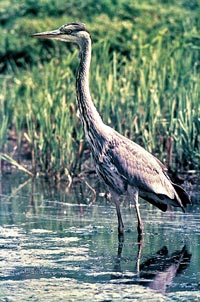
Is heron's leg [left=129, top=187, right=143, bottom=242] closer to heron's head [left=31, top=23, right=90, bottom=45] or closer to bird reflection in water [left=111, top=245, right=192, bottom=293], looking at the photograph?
bird reflection in water [left=111, top=245, right=192, bottom=293]

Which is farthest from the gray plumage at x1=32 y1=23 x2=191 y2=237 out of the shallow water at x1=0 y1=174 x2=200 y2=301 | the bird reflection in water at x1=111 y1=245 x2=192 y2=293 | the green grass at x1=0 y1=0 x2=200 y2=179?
the green grass at x1=0 y1=0 x2=200 y2=179

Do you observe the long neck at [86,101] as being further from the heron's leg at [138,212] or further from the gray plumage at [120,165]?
the heron's leg at [138,212]

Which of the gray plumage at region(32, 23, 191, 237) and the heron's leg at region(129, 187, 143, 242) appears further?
the gray plumage at region(32, 23, 191, 237)

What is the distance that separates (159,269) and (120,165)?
5.18 feet

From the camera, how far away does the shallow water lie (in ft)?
26.6

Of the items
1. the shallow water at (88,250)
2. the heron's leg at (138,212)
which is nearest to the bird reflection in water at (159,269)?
the shallow water at (88,250)

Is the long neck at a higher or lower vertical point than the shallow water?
higher

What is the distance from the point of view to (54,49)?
17453 mm

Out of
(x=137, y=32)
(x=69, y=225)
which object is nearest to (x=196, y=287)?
(x=69, y=225)

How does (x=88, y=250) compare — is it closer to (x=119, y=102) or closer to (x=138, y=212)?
(x=138, y=212)

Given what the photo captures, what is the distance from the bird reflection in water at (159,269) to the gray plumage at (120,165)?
73 centimetres

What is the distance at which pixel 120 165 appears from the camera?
1024 centimetres

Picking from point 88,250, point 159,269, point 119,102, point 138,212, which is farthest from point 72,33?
point 119,102

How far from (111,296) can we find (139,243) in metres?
1.97
